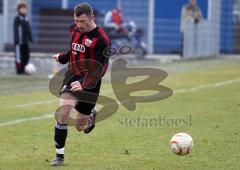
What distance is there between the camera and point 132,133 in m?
13.0

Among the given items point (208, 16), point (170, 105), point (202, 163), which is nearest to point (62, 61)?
point (202, 163)

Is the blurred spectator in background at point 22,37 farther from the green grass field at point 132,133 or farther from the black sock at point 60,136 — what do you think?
the black sock at point 60,136

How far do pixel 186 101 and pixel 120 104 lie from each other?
1.44m

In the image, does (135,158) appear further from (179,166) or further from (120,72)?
(120,72)

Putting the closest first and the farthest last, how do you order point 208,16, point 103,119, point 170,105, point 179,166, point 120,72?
1. point 179,166
2. point 103,119
3. point 170,105
4. point 120,72
5. point 208,16

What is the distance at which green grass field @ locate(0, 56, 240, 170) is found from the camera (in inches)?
406

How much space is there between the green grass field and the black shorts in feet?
1.93

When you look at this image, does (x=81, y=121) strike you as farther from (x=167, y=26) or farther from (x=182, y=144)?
(x=167, y=26)

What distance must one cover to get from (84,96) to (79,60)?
18.0 inches

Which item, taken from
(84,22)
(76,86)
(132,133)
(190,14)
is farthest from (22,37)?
(76,86)

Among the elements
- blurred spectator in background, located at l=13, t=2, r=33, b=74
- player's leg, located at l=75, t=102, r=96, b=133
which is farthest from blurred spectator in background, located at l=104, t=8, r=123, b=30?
player's leg, located at l=75, t=102, r=96, b=133

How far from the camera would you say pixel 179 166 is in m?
10.0

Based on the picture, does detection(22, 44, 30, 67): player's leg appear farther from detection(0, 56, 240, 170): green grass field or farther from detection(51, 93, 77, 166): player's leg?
detection(51, 93, 77, 166): player's leg

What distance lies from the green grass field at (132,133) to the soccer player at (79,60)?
1.38ft
